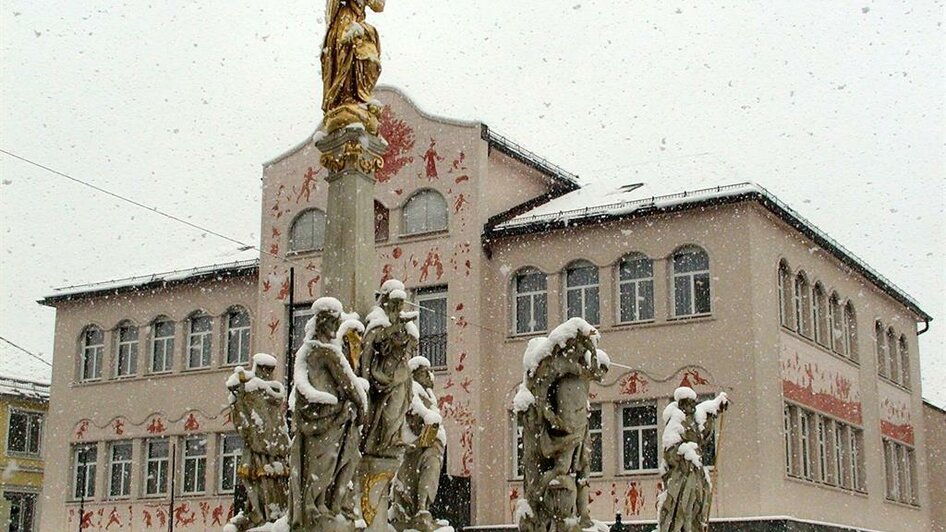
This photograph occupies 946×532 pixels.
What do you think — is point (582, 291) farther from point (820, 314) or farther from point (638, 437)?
point (820, 314)

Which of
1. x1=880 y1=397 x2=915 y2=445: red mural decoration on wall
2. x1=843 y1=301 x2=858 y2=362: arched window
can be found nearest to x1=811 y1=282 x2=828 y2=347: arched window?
x1=843 y1=301 x2=858 y2=362: arched window

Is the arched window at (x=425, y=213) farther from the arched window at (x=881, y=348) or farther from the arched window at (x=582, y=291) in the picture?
the arched window at (x=881, y=348)

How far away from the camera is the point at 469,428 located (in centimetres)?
2928

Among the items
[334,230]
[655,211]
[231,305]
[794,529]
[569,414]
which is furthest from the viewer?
[231,305]

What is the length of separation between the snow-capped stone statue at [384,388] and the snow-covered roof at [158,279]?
72.6 ft

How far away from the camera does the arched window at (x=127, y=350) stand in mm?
36094

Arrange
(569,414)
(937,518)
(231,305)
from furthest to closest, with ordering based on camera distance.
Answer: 1. (937,518)
2. (231,305)
3. (569,414)

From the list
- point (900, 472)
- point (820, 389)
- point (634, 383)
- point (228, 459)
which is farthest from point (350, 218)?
point (900, 472)

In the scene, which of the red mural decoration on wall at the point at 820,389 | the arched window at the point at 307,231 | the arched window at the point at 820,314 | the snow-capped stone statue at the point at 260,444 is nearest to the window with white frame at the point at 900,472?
the red mural decoration on wall at the point at 820,389

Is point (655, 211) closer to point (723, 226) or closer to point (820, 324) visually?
point (723, 226)

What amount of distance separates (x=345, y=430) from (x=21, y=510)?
42.6 meters

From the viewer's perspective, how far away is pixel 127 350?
36.3m

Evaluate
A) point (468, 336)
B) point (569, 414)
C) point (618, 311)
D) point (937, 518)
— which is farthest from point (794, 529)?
point (569, 414)

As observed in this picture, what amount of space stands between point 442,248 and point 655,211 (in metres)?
5.02
